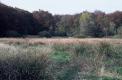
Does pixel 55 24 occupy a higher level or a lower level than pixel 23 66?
higher

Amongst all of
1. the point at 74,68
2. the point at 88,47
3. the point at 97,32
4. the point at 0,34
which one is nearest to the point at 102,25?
the point at 97,32

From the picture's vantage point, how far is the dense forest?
4578cm

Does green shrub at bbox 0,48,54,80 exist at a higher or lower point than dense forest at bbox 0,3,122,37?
lower

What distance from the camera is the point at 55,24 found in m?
61.6

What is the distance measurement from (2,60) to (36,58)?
802 mm

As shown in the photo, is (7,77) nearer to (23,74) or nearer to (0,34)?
(23,74)

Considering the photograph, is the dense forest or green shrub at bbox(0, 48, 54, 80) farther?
the dense forest

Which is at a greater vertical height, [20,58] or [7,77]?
[20,58]

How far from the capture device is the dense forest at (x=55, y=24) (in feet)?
150

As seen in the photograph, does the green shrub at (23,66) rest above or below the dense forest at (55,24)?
below

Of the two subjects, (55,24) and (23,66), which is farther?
(55,24)

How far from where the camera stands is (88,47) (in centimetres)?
1458

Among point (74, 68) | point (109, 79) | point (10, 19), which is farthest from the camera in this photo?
point (10, 19)

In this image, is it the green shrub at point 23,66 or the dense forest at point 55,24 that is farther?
the dense forest at point 55,24
